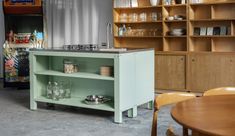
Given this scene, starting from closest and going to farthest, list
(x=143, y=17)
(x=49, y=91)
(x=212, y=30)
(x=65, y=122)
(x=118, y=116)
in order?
(x=118, y=116) < (x=65, y=122) < (x=49, y=91) < (x=212, y=30) < (x=143, y=17)

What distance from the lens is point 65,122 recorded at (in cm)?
452

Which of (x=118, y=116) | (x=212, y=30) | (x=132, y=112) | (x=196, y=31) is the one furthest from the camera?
(x=196, y=31)

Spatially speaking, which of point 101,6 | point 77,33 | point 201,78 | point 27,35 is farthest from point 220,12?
point 27,35

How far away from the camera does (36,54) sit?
5.20 m

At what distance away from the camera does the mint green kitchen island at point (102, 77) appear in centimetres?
443

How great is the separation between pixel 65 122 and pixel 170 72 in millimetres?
2514

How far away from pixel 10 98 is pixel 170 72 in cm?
284

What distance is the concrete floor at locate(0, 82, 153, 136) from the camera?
160 inches

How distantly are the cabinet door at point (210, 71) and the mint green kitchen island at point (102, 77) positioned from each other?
1290mm

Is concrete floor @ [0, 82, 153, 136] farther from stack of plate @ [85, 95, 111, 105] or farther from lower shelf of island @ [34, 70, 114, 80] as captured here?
lower shelf of island @ [34, 70, 114, 80]

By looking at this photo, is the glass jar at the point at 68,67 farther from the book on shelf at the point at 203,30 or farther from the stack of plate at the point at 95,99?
the book on shelf at the point at 203,30

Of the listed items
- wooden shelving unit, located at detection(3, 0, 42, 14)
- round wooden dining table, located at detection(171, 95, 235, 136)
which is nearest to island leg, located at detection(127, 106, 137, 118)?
round wooden dining table, located at detection(171, 95, 235, 136)

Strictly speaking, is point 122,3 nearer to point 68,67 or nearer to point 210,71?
point 210,71

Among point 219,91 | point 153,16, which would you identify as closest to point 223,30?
point 153,16
